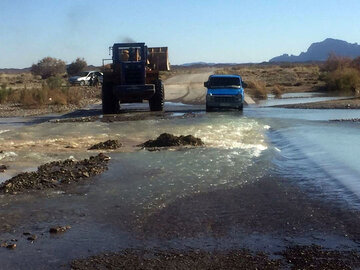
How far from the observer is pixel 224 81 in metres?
27.9

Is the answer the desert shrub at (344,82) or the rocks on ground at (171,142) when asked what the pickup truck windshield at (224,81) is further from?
the desert shrub at (344,82)

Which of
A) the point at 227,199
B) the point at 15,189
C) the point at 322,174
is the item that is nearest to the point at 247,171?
the point at 322,174

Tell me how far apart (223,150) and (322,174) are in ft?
12.1

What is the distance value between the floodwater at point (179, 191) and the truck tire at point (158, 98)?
8576mm

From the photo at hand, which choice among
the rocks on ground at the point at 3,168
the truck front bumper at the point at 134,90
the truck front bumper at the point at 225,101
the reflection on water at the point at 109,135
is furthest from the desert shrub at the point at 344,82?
the rocks on ground at the point at 3,168

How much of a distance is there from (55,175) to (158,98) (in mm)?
16847

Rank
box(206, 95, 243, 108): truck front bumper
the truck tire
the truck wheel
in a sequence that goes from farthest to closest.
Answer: the truck tire → the truck wheel → box(206, 95, 243, 108): truck front bumper

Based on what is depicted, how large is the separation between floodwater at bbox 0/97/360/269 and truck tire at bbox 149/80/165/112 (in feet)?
28.1

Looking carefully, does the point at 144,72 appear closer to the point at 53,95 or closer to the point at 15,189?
the point at 53,95

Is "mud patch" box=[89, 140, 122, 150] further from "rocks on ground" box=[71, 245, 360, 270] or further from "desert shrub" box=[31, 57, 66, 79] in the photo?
"desert shrub" box=[31, 57, 66, 79]

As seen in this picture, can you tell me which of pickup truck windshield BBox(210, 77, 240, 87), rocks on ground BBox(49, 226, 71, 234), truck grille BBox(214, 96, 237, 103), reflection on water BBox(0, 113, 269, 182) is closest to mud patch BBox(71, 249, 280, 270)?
rocks on ground BBox(49, 226, 71, 234)

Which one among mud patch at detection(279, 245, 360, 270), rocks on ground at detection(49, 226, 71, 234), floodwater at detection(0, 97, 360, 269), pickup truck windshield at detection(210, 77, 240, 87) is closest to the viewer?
mud patch at detection(279, 245, 360, 270)

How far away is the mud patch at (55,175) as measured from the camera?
33.1 ft

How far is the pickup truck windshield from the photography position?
27750mm
